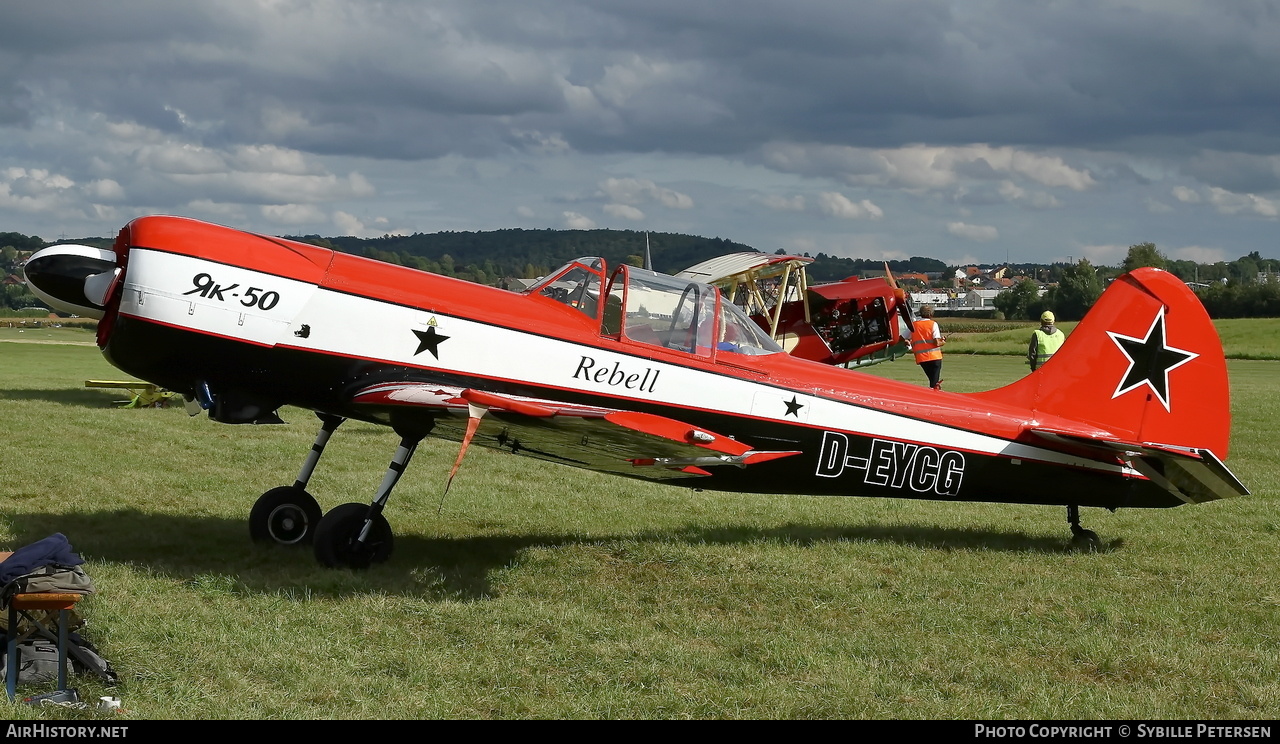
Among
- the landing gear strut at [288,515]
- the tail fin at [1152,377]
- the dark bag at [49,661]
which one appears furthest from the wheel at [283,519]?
the tail fin at [1152,377]

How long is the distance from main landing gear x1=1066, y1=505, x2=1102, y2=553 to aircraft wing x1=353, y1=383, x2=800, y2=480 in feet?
8.57

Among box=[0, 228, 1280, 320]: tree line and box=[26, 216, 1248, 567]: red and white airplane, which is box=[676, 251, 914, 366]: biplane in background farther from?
box=[0, 228, 1280, 320]: tree line

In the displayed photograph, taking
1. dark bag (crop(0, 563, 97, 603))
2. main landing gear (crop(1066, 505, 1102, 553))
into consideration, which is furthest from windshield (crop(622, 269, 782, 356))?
dark bag (crop(0, 563, 97, 603))

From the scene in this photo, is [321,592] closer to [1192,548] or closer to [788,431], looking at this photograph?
[788,431]

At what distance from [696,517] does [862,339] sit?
37.9 feet

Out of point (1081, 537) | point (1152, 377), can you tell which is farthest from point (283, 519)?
point (1152, 377)

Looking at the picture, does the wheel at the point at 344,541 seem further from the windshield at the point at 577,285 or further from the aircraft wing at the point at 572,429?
the windshield at the point at 577,285

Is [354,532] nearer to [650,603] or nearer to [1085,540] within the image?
[650,603]

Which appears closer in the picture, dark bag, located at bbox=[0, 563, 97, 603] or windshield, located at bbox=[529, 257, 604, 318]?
dark bag, located at bbox=[0, 563, 97, 603]

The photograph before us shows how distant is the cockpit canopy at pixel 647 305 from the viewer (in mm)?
6867

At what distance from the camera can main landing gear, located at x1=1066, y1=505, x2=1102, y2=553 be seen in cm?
772

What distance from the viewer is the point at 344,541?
6.61 metres

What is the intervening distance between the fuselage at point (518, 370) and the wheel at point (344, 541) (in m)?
0.69

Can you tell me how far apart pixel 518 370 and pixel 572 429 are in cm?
99
